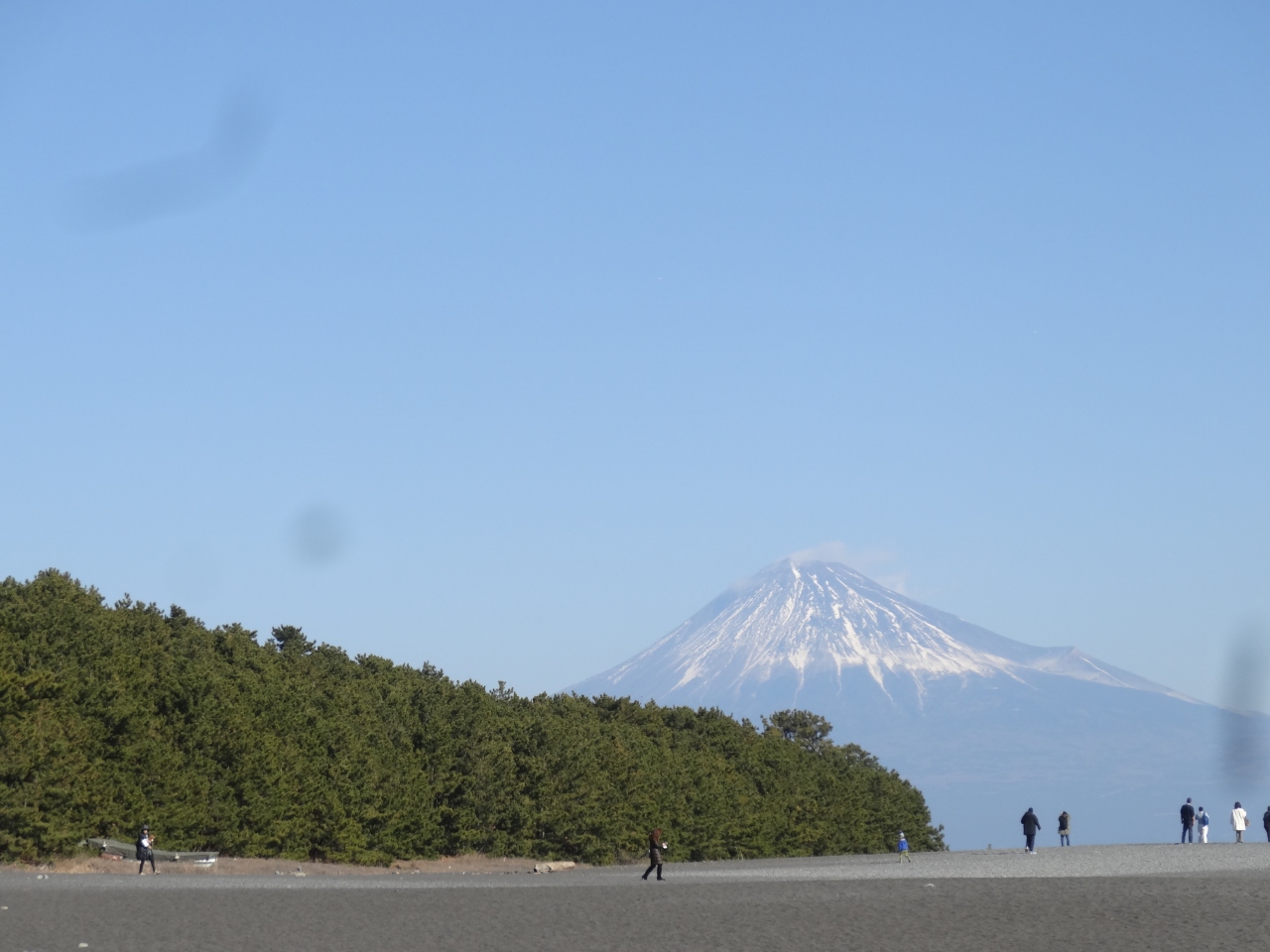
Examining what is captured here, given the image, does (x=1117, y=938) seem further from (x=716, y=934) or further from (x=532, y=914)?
(x=532, y=914)

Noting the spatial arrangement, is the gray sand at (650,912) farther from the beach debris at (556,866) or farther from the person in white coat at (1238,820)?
the person in white coat at (1238,820)

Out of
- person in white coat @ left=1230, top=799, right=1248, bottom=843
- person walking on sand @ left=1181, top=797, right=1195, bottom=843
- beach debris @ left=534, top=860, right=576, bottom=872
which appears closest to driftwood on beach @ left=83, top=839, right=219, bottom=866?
beach debris @ left=534, top=860, right=576, bottom=872

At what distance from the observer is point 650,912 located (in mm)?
32812

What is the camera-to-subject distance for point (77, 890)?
35.5 meters

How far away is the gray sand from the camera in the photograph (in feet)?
87.6

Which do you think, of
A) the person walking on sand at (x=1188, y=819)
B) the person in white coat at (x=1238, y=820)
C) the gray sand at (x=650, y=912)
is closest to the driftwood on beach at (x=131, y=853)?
the gray sand at (x=650, y=912)

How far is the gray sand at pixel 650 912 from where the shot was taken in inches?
1051

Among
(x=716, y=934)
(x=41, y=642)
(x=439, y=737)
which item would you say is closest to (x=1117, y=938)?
(x=716, y=934)

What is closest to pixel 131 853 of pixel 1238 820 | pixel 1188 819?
pixel 1238 820

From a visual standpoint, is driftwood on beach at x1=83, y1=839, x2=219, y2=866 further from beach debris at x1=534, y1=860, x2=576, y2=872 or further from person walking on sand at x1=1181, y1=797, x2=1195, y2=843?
person walking on sand at x1=1181, y1=797, x2=1195, y2=843

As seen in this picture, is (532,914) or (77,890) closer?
(532,914)

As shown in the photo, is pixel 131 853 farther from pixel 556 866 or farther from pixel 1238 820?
pixel 1238 820

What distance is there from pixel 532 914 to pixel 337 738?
1684 inches

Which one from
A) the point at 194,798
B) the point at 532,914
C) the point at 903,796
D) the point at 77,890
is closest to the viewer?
the point at 532,914
